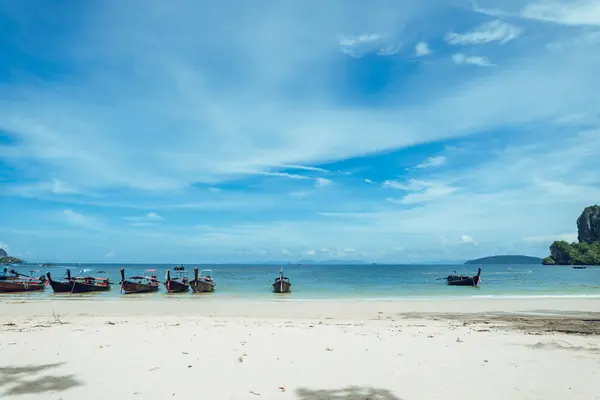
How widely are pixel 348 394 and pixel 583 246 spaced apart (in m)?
202

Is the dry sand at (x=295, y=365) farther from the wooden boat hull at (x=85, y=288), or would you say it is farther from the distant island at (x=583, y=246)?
the distant island at (x=583, y=246)

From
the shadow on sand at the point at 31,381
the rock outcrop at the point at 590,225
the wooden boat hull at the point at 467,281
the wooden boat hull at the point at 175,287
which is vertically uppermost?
the rock outcrop at the point at 590,225

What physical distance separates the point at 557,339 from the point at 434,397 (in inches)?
277

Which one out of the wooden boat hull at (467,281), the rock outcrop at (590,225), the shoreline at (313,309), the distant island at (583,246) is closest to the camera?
the shoreline at (313,309)

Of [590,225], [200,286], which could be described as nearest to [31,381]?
[200,286]

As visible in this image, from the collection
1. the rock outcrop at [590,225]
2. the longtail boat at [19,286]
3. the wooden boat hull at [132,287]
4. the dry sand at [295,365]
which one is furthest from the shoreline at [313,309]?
the rock outcrop at [590,225]

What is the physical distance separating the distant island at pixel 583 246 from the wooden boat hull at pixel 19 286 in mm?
186374

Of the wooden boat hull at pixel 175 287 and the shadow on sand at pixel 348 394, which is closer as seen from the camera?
the shadow on sand at pixel 348 394

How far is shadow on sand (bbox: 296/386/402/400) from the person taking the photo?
6.29m

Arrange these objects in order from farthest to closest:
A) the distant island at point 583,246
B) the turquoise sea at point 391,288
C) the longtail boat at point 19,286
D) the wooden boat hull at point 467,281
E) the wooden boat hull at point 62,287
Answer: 1. the distant island at point 583,246
2. the wooden boat hull at point 467,281
3. the wooden boat hull at point 62,287
4. the longtail boat at point 19,286
5. the turquoise sea at point 391,288

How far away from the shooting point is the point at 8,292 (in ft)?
134

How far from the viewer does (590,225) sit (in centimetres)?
17712

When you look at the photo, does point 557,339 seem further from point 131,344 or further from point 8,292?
point 8,292

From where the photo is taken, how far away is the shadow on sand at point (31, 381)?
6543 millimetres
